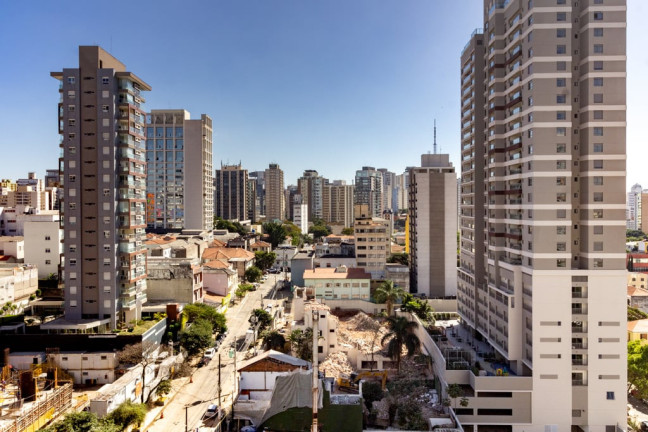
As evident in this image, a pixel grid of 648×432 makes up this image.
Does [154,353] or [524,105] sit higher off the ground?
[524,105]

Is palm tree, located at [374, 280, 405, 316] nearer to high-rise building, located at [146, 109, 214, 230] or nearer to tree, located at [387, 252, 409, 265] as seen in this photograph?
tree, located at [387, 252, 409, 265]

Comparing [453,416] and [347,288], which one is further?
[347,288]

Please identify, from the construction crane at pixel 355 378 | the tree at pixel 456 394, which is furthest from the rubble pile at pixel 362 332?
the tree at pixel 456 394

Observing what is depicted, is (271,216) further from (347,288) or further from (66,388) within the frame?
(66,388)

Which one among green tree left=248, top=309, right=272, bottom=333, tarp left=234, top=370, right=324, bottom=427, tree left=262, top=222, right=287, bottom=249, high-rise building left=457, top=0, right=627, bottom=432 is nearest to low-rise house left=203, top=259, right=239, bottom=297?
green tree left=248, top=309, right=272, bottom=333

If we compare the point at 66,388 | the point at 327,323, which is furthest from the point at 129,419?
the point at 327,323

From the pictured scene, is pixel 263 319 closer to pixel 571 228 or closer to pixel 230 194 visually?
pixel 571 228

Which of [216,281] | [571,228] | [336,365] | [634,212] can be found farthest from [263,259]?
[634,212]

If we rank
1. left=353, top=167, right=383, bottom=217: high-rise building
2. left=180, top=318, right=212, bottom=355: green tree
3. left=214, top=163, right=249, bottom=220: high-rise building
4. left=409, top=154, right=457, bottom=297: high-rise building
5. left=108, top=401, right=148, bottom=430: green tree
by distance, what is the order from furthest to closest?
left=353, top=167, right=383, bottom=217: high-rise building, left=214, top=163, right=249, bottom=220: high-rise building, left=409, top=154, right=457, bottom=297: high-rise building, left=180, top=318, right=212, bottom=355: green tree, left=108, top=401, right=148, bottom=430: green tree
